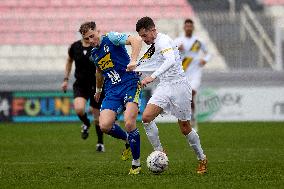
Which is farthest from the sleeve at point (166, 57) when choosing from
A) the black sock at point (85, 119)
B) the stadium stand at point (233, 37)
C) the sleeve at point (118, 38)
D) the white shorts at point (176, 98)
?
the stadium stand at point (233, 37)

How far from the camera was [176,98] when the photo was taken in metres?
11.1

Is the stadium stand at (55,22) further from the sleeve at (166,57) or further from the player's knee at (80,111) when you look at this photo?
the sleeve at (166,57)

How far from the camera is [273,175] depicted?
10555mm

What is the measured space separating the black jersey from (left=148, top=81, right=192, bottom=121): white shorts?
16.6ft

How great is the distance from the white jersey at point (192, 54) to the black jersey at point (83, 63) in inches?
173

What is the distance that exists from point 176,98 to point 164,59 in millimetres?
571

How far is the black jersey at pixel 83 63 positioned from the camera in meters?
16.0

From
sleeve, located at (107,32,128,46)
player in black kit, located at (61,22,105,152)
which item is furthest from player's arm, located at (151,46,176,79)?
player in black kit, located at (61,22,105,152)

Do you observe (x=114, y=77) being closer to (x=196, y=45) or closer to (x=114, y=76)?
(x=114, y=76)

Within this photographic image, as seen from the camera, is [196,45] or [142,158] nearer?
[142,158]

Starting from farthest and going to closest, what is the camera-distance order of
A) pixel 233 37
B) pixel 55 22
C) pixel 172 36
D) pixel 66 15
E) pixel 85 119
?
pixel 66 15, pixel 55 22, pixel 172 36, pixel 233 37, pixel 85 119

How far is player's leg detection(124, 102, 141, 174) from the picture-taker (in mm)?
11094

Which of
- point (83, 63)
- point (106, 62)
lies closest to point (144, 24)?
point (106, 62)

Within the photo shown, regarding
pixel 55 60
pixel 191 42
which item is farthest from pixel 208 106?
pixel 55 60
